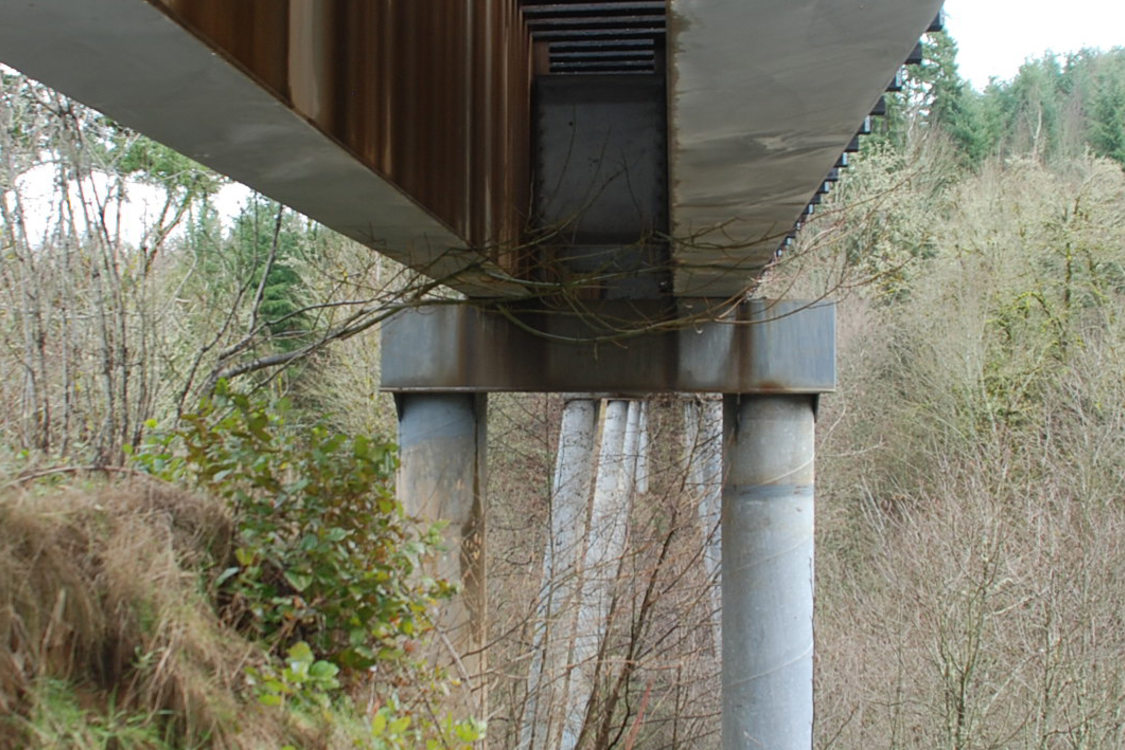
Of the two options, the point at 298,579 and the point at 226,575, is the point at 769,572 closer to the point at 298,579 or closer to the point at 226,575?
the point at 298,579

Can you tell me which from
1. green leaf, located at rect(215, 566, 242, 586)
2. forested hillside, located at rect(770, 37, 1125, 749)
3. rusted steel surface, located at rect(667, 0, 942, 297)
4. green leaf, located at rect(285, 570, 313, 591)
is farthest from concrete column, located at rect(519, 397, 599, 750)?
rusted steel surface, located at rect(667, 0, 942, 297)

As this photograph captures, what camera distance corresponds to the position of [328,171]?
3.60 metres

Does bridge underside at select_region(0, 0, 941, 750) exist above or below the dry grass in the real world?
above

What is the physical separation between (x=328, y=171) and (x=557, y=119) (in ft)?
13.4

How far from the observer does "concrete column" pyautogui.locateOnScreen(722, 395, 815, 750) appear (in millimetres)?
8398

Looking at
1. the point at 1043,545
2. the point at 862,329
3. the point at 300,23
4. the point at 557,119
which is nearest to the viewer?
the point at 300,23

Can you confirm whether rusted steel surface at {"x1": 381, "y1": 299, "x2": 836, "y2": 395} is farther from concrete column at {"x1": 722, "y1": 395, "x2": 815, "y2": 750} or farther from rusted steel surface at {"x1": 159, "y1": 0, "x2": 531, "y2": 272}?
rusted steel surface at {"x1": 159, "y1": 0, "x2": 531, "y2": 272}

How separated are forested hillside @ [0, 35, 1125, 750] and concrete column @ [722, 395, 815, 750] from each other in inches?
18.8

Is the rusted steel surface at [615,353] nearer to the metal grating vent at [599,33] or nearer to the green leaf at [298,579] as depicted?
the metal grating vent at [599,33]

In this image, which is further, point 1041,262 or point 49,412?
point 1041,262

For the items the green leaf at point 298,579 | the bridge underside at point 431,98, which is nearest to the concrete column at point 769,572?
the bridge underside at point 431,98

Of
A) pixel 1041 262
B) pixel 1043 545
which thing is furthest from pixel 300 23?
pixel 1041 262

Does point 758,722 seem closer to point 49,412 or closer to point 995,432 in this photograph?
point 49,412

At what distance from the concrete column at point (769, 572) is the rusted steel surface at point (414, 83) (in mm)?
2908
